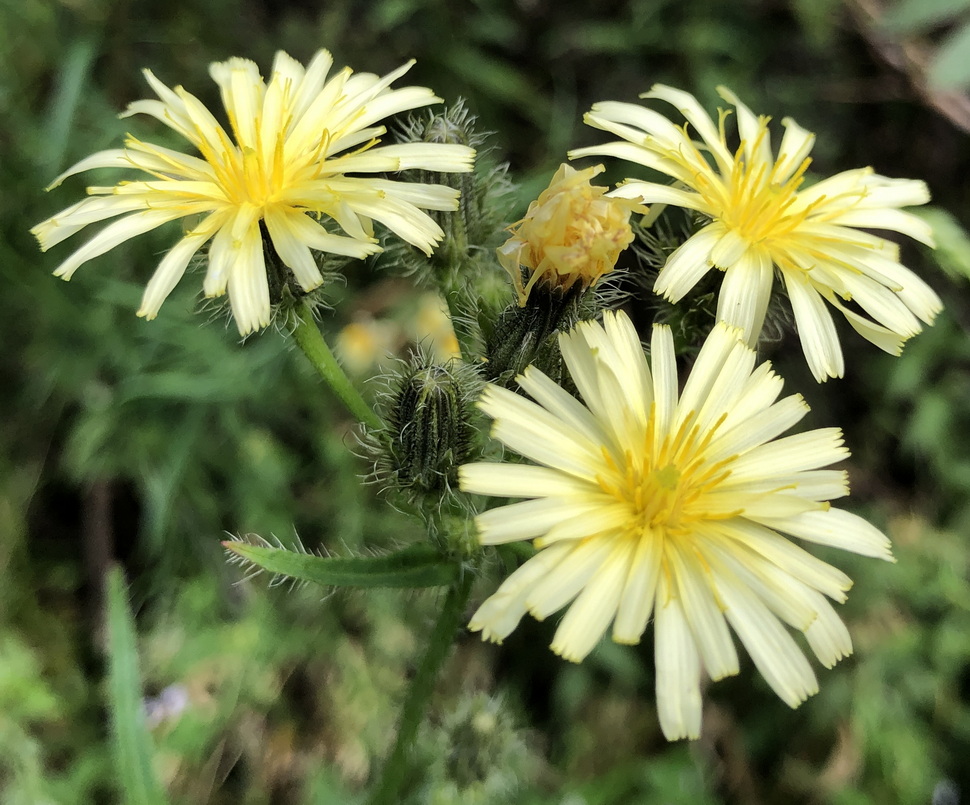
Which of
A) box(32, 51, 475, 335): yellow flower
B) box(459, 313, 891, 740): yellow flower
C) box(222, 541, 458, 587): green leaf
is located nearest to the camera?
box(459, 313, 891, 740): yellow flower

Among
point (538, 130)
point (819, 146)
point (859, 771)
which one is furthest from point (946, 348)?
point (538, 130)

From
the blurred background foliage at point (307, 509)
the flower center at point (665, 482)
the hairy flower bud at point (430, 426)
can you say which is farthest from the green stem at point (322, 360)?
the blurred background foliage at point (307, 509)

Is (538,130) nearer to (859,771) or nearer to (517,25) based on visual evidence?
(517,25)

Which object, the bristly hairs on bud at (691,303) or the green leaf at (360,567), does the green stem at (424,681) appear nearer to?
the green leaf at (360,567)

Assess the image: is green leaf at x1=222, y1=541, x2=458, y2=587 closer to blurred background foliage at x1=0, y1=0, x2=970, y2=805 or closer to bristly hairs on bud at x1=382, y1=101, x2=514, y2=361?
bristly hairs on bud at x1=382, y1=101, x2=514, y2=361

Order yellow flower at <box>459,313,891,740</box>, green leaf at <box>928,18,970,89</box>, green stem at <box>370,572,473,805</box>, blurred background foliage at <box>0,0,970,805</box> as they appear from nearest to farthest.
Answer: yellow flower at <box>459,313,891,740</box>
green stem at <box>370,572,473,805</box>
green leaf at <box>928,18,970,89</box>
blurred background foliage at <box>0,0,970,805</box>

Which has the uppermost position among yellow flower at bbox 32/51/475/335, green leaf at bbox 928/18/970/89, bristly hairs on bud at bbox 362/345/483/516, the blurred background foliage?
green leaf at bbox 928/18/970/89

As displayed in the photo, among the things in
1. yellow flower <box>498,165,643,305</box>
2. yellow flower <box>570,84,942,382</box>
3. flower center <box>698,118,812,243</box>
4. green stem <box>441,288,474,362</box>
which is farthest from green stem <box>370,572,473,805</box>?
flower center <box>698,118,812,243</box>
